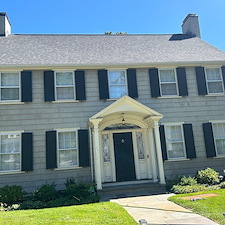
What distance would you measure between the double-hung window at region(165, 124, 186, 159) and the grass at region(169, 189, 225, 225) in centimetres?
323

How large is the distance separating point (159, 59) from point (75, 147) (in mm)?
5816

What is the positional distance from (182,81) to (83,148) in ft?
18.5

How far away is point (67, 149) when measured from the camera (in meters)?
10.1

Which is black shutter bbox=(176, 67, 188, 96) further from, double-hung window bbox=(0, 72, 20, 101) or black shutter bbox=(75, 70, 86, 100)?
double-hung window bbox=(0, 72, 20, 101)

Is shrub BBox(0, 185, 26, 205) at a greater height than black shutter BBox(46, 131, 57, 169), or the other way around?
black shutter BBox(46, 131, 57, 169)

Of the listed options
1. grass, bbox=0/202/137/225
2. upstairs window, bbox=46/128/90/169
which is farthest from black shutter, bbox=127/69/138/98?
grass, bbox=0/202/137/225

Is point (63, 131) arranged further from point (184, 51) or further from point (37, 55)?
point (184, 51)

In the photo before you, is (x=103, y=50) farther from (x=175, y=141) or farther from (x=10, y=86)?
(x=175, y=141)

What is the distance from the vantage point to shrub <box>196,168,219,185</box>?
9609 mm

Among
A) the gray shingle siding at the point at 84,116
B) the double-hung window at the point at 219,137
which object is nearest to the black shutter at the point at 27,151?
the gray shingle siding at the point at 84,116

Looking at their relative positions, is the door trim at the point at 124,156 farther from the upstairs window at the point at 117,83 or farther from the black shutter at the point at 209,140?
the black shutter at the point at 209,140

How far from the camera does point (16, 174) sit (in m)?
9.59

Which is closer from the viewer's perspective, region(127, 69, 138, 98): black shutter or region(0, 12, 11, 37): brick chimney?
region(127, 69, 138, 98): black shutter

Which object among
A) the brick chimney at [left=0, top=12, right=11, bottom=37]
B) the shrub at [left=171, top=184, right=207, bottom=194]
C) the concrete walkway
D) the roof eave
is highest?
the brick chimney at [left=0, top=12, right=11, bottom=37]
